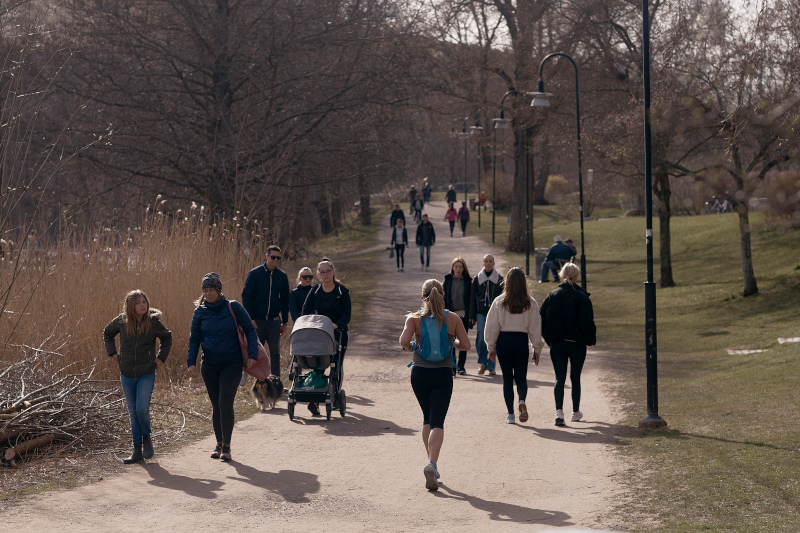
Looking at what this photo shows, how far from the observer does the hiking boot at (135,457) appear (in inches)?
375

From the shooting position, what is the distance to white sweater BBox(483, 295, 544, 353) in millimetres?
11203

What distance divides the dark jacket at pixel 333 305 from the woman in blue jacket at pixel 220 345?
257cm

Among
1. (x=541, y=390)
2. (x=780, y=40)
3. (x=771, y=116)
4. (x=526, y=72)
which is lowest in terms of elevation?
(x=541, y=390)

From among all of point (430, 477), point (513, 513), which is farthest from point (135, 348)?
point (513, 513)

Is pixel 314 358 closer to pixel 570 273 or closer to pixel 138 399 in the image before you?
pixel 138 399

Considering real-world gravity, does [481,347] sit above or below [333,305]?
below

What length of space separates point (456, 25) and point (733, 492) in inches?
A: 1159

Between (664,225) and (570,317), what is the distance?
1882 cm

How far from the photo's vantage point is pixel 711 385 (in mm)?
14758

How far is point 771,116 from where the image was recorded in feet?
35.4

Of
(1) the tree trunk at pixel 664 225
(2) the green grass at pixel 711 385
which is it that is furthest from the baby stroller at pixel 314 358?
(1) the tree trunk at pixel 664 225

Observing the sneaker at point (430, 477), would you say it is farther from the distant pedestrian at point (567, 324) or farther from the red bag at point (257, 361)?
the distant pedestrian at point (567, 324)

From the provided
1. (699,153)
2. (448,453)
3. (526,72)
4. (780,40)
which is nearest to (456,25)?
(526,72)

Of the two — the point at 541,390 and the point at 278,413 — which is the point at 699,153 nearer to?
the point at 541,390
